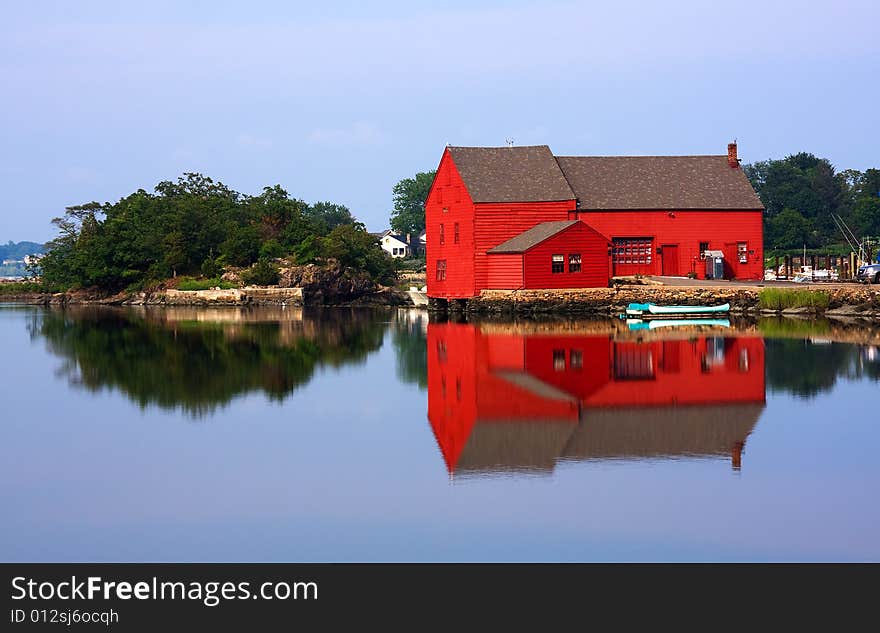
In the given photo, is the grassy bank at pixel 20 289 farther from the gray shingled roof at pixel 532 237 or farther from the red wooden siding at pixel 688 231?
the red wooden siding at pixel 688 231

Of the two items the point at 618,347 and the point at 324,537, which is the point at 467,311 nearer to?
the point at 618,347

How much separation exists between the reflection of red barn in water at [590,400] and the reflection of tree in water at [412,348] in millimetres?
374

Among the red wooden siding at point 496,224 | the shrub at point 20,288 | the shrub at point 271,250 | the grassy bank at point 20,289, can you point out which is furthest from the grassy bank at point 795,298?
the shrub at point 20,288

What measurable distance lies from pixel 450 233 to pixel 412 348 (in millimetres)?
20652

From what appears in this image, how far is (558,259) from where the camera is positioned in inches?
1908

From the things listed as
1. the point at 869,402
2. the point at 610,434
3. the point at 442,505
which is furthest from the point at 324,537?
the point at 869,402

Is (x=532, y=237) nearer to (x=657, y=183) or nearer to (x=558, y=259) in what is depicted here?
(x=558, y=259)

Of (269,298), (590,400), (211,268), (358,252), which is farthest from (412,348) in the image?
(211,268)

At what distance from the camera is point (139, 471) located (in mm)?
14500

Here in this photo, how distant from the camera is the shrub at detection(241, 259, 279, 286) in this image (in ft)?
240

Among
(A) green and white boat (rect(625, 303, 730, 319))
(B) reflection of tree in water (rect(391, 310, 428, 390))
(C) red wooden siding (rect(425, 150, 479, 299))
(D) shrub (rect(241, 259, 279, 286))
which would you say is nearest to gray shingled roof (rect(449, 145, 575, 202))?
(C) red wooden siding (rect(425, 150, 479, 299))
